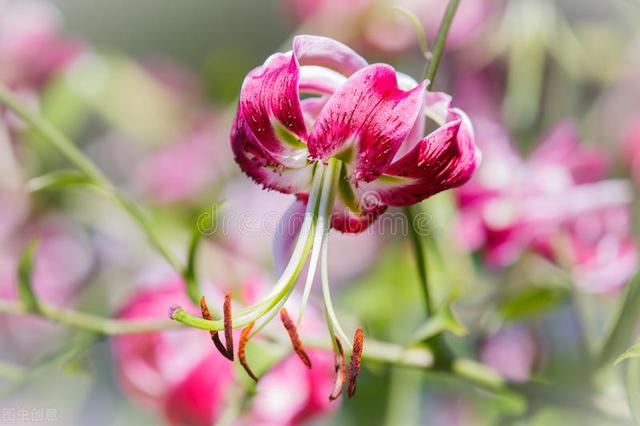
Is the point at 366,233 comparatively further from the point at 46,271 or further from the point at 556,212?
the point at 46,271

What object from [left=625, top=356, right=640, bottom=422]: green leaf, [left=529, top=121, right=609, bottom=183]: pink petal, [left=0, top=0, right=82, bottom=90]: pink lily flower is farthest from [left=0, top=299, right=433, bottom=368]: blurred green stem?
[left=0, top=0, right=82, bottom=90]: pink lily flower

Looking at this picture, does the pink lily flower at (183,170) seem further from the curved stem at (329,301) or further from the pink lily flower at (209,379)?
the curved stem at (329,301)

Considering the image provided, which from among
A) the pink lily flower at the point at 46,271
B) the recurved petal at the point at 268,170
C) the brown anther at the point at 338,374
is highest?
the recurved petal at the point at 268,170

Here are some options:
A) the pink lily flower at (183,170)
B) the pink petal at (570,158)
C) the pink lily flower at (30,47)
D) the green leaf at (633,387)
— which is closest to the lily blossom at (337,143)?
the green leaf at (633,387)

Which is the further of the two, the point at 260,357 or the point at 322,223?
the point at 260,357

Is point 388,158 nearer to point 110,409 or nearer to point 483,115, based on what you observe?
point 483,115

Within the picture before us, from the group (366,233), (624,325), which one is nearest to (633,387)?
(624,325)

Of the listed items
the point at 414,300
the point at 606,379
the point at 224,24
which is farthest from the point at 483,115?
the point at 224,24

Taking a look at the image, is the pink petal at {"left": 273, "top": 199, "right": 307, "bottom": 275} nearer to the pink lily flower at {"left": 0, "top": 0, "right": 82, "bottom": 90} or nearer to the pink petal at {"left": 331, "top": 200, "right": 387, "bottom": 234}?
the pink petal at {"left": 331, "top": 200, "right": 387, "bottom": 234}
